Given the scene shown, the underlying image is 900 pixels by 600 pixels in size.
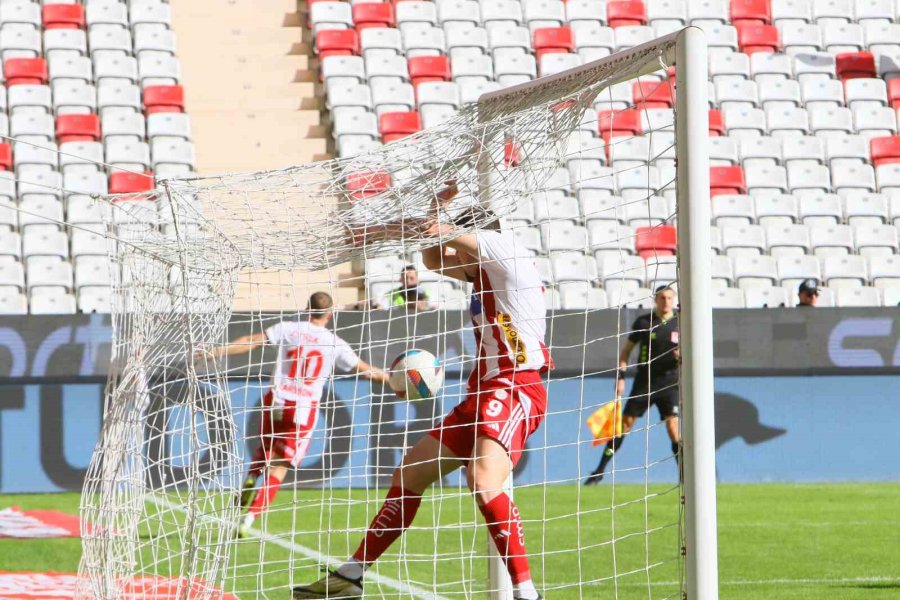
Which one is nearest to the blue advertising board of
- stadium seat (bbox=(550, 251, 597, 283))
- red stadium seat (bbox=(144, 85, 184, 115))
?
stadium seat (bbox=(550, 251, 597, 283))

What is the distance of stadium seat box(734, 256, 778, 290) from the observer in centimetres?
1492

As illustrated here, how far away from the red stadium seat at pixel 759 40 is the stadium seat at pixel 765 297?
15.0 ft

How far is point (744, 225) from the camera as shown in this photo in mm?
15570

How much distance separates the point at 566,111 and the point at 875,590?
3.11 metres

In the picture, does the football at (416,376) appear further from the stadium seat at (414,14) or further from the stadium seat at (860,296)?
the stadium seat at (414,14)

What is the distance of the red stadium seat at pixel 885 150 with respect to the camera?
53.8 ft

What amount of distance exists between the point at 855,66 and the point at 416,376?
43.9 feet

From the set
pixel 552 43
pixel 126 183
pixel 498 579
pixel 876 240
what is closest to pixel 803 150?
pixel 876 240

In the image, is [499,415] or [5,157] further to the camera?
[5,157]

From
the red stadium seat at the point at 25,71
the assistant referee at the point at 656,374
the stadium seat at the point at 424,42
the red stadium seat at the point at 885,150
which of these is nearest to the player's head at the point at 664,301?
the assistant referee at the point at 656,374

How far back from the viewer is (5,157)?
15508 mm

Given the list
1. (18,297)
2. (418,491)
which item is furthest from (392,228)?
(18,297)

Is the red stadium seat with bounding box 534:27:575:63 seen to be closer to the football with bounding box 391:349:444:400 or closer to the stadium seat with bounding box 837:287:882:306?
the stadium seat with bounding box 837:287:882:306

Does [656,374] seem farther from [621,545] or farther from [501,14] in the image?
[501,14]
